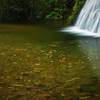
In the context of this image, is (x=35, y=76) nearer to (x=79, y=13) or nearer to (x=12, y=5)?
(x=79, y=13)

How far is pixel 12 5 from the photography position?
13.8 meters

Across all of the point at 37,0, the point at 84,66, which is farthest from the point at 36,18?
the point at 84,66

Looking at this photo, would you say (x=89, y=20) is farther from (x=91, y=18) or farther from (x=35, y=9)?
(x=35, y=9)

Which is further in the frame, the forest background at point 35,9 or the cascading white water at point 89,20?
the forest background at point 35,9

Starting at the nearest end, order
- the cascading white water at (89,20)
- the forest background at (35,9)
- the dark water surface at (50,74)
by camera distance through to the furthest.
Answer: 1. the dark water surface at (50,74)
2. the cascading white water at (89,20)
3. the forest background at (35,9)

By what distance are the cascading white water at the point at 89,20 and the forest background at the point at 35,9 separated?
196 inches

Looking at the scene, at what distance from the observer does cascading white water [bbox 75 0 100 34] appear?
22.5 feet

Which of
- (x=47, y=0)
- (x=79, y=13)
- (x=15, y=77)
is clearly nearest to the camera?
(x=15, y=77)

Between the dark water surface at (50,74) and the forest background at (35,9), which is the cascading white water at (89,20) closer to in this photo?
the dark water surface at (50,74)

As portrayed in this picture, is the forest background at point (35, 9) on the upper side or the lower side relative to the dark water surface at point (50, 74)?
lower

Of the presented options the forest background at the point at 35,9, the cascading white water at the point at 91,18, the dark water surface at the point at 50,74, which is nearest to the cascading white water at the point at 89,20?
the cascading white water at the point at 91,18

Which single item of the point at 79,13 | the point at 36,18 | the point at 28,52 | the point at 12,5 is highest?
the point at 28,52

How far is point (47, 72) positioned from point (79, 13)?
7.04 metres

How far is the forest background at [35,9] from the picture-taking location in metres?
13.7
